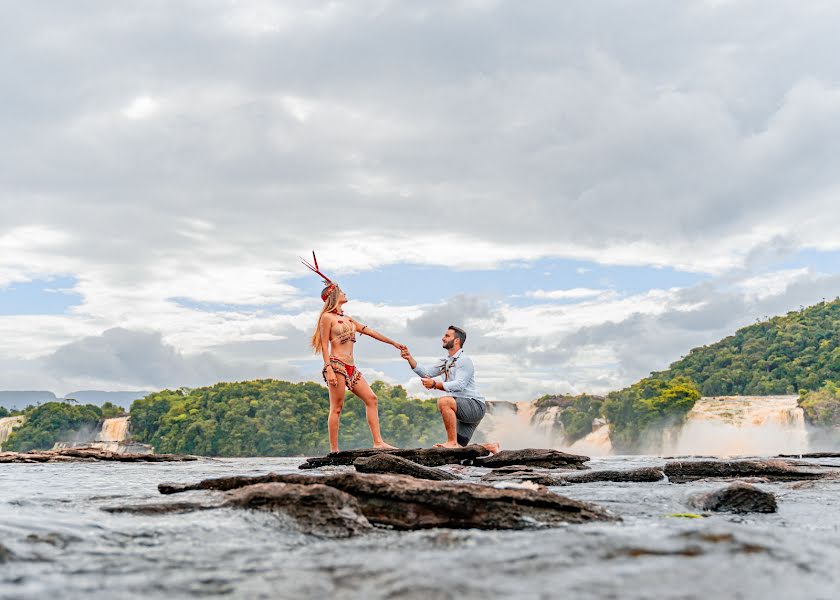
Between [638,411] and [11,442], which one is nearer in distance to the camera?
[638,411]

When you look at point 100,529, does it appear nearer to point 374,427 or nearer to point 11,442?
point 374,427

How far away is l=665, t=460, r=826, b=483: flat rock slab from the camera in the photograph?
940 centimetres

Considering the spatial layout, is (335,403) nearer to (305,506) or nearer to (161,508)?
(161,508)

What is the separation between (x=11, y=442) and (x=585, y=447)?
53.0 meters

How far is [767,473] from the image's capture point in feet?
31.8

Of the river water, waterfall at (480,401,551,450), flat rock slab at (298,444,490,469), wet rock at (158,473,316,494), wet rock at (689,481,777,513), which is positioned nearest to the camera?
the river water

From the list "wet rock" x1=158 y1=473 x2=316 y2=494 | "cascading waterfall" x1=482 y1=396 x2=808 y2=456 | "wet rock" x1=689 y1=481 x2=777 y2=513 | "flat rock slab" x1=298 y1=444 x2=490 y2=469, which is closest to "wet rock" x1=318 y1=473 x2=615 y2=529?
"wet rock" x1=158 y1=473 x2=316 y2=494

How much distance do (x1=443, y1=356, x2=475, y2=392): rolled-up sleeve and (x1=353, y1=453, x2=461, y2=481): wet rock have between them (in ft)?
18.9

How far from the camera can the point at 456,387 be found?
14227 millimetres

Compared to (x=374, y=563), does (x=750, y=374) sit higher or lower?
higher

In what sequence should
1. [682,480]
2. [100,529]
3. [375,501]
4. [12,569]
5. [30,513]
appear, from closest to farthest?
[12,569], [100,529], [375,501], [30,513], [682,480]

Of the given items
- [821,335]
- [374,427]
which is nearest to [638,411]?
[821,335]

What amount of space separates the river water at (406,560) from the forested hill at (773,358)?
64.3 metres

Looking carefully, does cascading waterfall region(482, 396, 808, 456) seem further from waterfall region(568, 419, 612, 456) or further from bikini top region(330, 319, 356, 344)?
bikini top region(330, 319, 356, 344)
